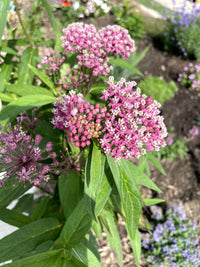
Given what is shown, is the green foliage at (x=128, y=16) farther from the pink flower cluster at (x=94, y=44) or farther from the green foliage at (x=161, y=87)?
the pink flower cluster at (x=94, y=44)

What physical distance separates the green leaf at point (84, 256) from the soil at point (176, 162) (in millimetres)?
1579

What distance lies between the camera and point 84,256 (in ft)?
4.23

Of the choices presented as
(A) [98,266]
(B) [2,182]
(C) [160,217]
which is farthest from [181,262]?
(B) [2,182]

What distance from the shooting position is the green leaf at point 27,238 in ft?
4.39

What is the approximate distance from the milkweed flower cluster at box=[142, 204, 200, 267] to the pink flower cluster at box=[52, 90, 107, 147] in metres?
2.14

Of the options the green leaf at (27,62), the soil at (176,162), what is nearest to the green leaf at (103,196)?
the green leaf at (27,62)

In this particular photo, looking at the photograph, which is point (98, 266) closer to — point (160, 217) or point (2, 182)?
point (2, 182)

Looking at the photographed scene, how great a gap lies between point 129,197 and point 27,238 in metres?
0.73

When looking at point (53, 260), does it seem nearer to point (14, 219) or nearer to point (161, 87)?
point (14, 219)

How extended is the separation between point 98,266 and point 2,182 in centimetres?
66

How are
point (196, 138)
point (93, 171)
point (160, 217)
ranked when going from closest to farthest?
point (93, 171)
point (160, 217)
point (196, 138)

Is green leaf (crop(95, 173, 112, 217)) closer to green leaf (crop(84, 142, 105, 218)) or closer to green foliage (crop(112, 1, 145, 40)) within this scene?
green leaf (crop(84, 142, 105, 218))

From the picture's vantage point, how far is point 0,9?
43.4 inches

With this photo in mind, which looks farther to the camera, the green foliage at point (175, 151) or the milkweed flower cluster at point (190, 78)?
the milkweed flower cluster at point (190, 78)
